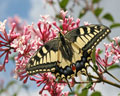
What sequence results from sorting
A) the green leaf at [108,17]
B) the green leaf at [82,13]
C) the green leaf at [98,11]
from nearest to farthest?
the green leaf at [108,17] < the green leaf at [98,11] < the green leaf at [82,13]

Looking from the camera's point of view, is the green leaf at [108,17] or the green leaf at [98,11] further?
the green leaf at [98,11]

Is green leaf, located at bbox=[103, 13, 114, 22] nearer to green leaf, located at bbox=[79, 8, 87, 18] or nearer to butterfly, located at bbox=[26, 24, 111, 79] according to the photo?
green leaf, located at bbox=[79, 8, 87, 18]

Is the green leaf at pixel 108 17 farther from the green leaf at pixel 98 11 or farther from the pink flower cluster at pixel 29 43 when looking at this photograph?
the pink flower cluster at pixel 29 43

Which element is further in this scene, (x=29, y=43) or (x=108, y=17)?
(x=108, y=17)

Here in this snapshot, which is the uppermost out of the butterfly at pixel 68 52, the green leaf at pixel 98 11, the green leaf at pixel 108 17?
the green leaf at pixel 98 11

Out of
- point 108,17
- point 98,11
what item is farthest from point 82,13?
point 108,17

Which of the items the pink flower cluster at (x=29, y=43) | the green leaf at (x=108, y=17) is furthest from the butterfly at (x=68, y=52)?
the green leaf at (x=108, y=17)

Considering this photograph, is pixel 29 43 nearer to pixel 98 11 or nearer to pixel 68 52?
pixel 68 52

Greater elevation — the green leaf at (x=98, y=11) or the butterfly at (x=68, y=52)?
the green leaf at (x=98, y=11)

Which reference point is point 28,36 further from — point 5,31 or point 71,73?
point 71,73

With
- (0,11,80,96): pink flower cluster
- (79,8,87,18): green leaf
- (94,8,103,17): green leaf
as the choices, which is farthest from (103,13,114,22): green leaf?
(0,11,80,96): pink flower cluster

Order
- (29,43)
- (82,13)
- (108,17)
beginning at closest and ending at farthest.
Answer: (29,43) < (108,17) < (82,13)
